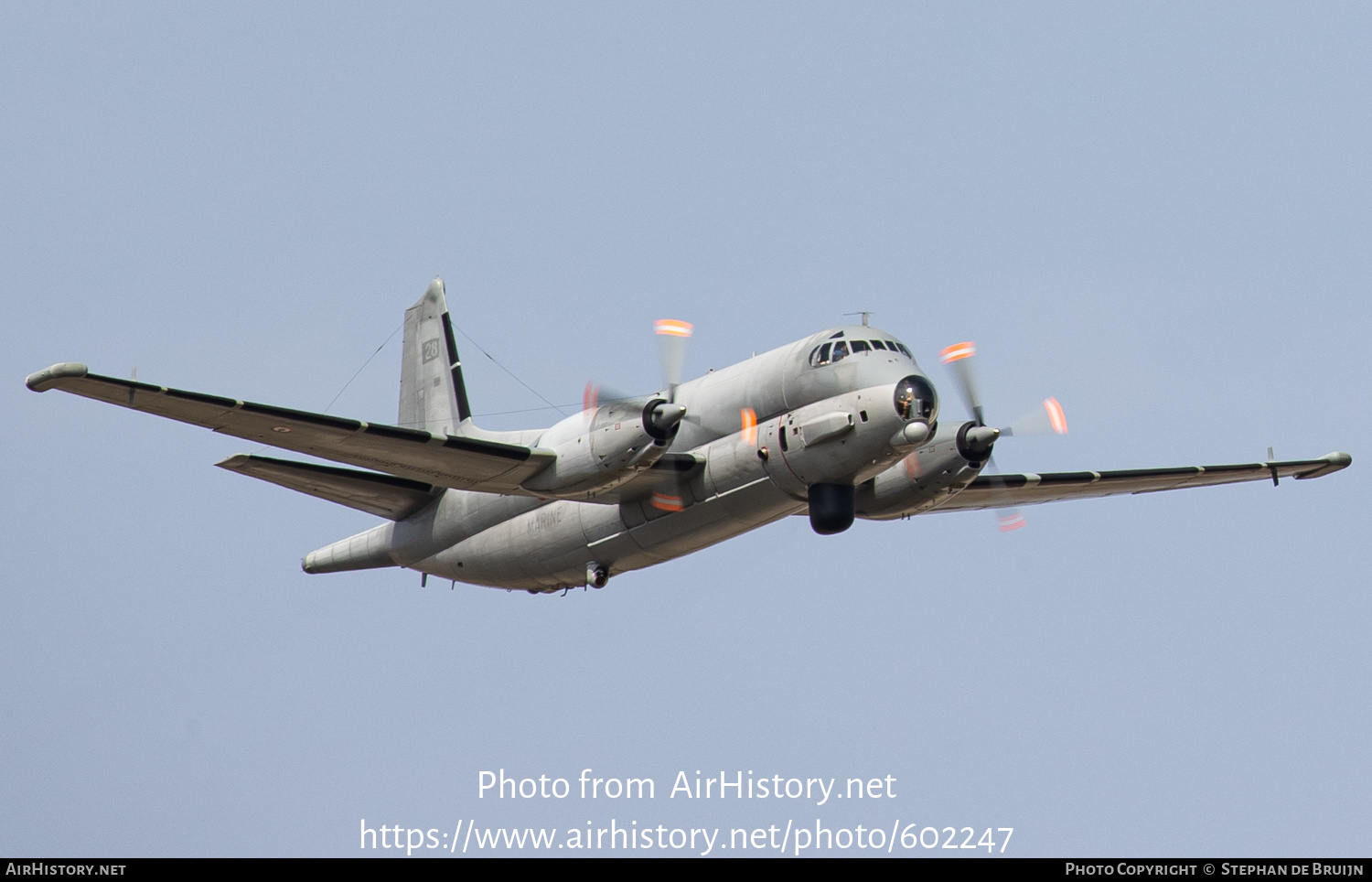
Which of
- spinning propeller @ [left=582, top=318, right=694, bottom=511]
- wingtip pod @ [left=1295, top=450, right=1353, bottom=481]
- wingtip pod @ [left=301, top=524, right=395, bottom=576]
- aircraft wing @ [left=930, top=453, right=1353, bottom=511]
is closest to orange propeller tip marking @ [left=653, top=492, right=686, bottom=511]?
spinning propeller @ [left=582, top=318, right=694, bottom=511]

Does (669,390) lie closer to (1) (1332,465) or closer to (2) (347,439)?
(2) (347,439)

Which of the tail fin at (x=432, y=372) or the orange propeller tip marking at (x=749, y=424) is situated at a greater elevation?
the tail fin at (x=432, y=372)

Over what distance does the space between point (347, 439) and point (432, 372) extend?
10.5 metres

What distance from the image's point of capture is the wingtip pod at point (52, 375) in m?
27.7

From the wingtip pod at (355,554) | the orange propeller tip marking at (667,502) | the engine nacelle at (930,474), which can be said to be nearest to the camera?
the orange propeller tip marking at (667,502)

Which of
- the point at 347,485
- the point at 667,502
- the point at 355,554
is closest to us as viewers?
the point at 667,502

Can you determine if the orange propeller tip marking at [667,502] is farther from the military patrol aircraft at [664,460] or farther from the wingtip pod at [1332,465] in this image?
the wingtip pod at [1332,465]

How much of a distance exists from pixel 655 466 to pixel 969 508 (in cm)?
1010

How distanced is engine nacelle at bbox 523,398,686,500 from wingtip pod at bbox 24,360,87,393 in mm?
8499

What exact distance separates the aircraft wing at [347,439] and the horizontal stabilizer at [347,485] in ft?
11.0

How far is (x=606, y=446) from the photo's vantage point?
1250 inches

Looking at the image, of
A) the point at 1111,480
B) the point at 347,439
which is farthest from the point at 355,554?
the point at 1111,480

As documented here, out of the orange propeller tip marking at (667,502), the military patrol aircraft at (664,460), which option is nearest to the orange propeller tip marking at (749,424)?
the military patrol aircraft at (664,460)
